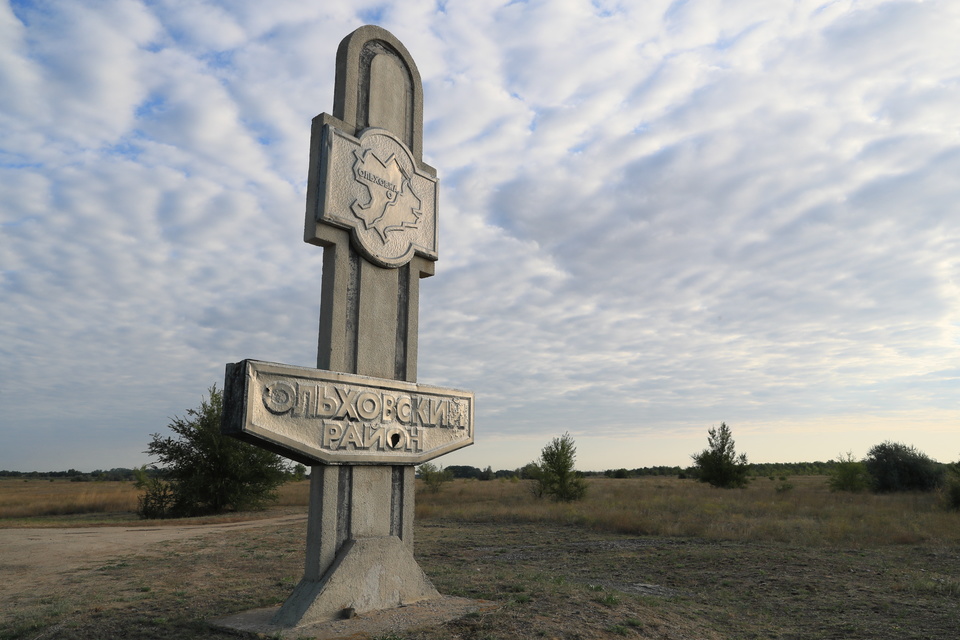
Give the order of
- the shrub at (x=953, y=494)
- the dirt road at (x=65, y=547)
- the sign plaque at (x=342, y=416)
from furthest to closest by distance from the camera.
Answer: the shrub at (x=953, y=494) < the dirt road at (x=65, y=547) < the sign plaque at (x=342, y=416)

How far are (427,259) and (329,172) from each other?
5.71 ft

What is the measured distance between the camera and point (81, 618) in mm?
6754

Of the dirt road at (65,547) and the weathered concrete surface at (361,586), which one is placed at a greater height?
the weathered concrete surface at (361,586)

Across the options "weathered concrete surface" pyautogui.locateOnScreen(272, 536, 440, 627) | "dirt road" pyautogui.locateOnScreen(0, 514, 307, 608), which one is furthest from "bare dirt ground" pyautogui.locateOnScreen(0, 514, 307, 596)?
"weathered concrete surface" pyautogui.locateOnScreen(272, 536, 440, 627)

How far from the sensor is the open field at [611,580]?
21.0 feet

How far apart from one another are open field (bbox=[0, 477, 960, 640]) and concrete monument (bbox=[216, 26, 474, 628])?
970 mm

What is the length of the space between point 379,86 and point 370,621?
6032 millimetres

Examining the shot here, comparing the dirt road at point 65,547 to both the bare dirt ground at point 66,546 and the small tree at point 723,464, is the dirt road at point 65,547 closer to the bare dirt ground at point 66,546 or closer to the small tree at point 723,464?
the bare dirt ground at point 66,546

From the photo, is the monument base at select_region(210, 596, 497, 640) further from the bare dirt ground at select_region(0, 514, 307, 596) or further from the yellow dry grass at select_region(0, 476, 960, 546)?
the yellow dry grass at select_region(0, 476, 960, 546)

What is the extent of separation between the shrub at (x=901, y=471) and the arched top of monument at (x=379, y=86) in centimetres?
3462

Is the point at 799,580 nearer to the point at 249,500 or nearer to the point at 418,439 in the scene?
the point at 418,439

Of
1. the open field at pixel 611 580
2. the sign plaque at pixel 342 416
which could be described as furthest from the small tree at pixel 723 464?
the sign plaque at pixel 342 416

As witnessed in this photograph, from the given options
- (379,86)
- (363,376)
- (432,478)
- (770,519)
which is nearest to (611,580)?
(363,376)

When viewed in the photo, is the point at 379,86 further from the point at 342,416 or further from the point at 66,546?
the point at 66,546
